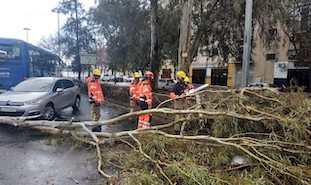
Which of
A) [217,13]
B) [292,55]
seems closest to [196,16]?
[217,13]

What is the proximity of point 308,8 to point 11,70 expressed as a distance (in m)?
18.8

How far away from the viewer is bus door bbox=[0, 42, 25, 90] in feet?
45.1

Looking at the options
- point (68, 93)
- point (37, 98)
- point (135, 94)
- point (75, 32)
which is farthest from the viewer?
point (75, 32)

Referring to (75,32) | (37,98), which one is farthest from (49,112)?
(75,32)

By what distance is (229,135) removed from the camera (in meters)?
4.77

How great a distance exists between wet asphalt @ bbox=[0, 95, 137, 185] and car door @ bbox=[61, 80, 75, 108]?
3.24 m

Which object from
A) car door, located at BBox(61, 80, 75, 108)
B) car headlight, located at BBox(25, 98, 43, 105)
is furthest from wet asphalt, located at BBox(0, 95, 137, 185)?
car door, located at BBox(61, 80, 75, 108)

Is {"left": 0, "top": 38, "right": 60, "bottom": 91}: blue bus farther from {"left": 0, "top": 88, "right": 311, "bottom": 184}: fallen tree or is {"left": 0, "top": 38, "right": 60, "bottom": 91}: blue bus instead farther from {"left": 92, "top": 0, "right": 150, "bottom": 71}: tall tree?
{"left": 0, "top": 88, "right": 311, "bottom": 184}: fallen tree

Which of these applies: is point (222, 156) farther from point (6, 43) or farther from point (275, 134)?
point (6, 43)

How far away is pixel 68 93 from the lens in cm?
1104

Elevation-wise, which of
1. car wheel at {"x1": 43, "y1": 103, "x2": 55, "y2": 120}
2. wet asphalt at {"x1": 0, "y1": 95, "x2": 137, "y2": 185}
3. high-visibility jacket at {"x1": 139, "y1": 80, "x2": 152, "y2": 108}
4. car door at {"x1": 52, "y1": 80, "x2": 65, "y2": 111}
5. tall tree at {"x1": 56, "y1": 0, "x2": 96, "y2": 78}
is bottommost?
wet asphalt at {"x1": 0, "y1": 95, "x2": 137, "y2": 185}

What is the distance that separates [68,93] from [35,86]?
163 centimetres

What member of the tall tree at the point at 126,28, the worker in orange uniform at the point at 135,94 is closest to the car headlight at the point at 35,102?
the worker in orange uniform at the point at 135,94

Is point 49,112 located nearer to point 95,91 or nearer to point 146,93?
point 95,91
